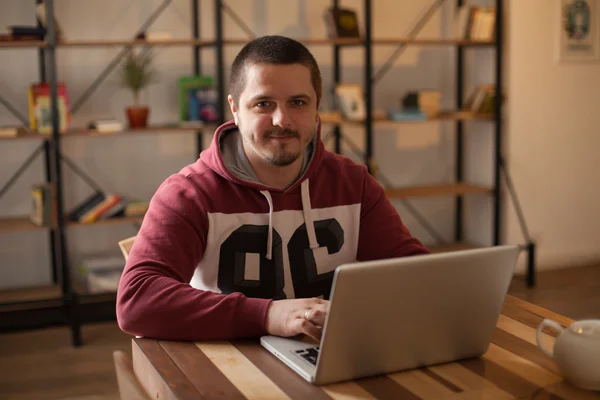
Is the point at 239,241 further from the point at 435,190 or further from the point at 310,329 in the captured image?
the point at 435,190

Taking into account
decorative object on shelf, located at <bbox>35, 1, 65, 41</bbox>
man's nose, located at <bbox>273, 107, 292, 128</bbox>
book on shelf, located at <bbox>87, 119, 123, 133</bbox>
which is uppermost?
decorative object on shelf, located at <bbox>35, 1, 65, 41</bbox>

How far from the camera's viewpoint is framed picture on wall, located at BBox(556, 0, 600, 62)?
5.02m

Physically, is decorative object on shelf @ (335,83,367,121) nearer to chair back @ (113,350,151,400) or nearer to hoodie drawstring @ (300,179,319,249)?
hoodie drawstring @ (300,179,319,249)

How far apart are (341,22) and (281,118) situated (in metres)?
2.71

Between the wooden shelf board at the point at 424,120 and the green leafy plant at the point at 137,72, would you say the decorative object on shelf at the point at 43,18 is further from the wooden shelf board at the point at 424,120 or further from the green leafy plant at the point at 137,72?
the wooden shelf board at the point at 424,120

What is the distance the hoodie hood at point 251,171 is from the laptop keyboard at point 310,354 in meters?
Result: 0.50

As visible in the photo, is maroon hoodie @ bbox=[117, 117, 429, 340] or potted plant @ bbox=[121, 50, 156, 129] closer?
maroon hoodie @ bbox=[117, 117, 429, 340]

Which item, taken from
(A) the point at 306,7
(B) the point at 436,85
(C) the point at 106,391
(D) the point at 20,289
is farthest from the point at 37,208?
(B) the point at 436,85

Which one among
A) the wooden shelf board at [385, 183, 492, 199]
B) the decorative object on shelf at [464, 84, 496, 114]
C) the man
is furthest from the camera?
the decorative object on shelf at [464, 84, 496, 114]

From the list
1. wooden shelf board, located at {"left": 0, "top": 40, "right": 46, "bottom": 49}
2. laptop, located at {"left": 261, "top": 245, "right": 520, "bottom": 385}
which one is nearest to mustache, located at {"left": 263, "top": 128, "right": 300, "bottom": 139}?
laptop, located at {"left": 261, "top": 245, "right": 520, "bottom": 385}

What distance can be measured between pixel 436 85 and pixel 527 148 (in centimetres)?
70

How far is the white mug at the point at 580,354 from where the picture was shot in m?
1.34

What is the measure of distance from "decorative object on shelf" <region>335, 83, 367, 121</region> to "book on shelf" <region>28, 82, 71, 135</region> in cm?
149

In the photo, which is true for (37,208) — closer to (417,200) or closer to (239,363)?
(417,200)
